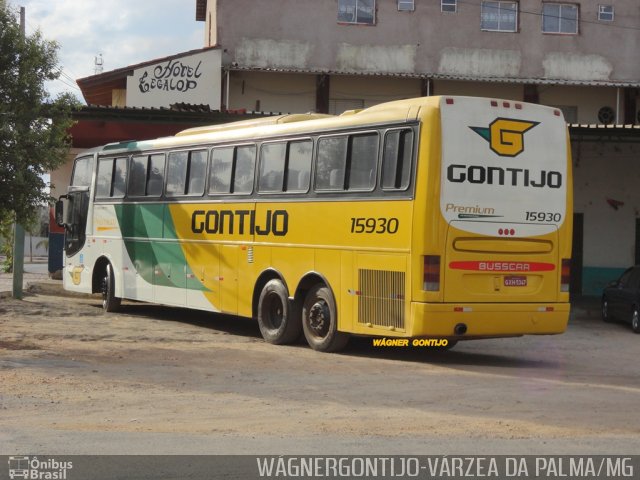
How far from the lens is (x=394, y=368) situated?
1339 cm

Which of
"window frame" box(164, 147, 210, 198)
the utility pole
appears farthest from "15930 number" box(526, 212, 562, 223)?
the utility pole

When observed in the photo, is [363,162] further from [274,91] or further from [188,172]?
[274,91]

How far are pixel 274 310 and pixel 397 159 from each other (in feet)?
12.4

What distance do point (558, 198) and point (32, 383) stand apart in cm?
737

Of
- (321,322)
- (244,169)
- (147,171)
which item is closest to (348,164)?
(321,322)

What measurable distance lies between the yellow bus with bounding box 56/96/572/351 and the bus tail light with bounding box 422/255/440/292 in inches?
0.6

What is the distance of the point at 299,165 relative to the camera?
1539 centimetres

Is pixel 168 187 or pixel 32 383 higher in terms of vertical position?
pixel 168 187

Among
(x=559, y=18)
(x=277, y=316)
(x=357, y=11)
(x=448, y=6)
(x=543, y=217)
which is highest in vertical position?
(x=448, y=6)

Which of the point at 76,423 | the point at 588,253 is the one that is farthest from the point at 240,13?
the point at 76,423

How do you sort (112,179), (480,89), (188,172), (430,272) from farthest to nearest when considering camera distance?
(480,89) < (112,179) < (188,172) < (430,272)

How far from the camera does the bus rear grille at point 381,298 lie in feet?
43.9

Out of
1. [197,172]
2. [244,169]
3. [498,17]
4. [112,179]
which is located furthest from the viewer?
[498,17]

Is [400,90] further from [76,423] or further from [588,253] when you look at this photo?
[76,423]
